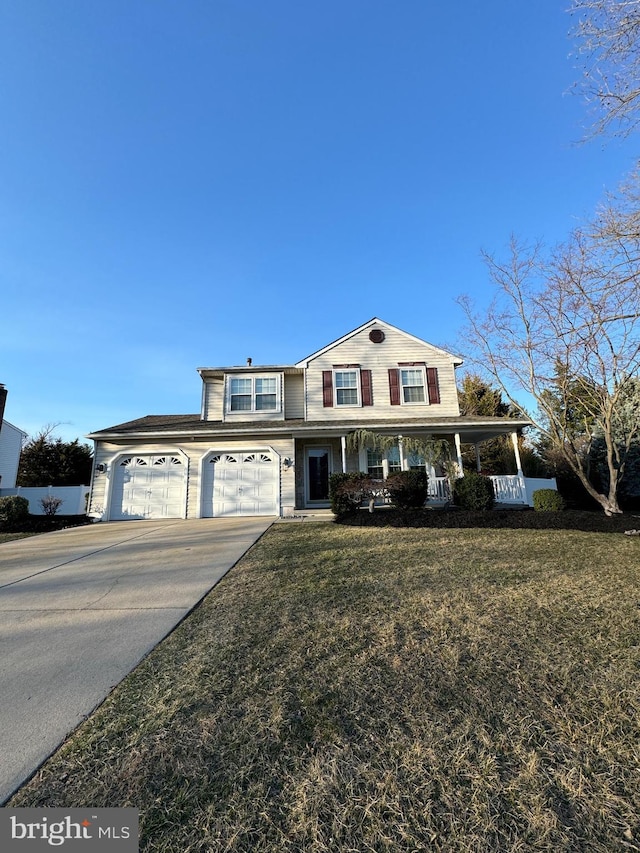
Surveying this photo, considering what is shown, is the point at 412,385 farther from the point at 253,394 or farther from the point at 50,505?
the point at 50,505

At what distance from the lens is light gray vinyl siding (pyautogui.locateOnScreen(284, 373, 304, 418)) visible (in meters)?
15.2

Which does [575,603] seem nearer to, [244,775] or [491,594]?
[491,594]

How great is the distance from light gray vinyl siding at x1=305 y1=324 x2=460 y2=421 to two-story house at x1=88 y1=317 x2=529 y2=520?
0.13ft

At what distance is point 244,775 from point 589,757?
1.70 metres

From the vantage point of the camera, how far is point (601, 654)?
2.91 metres

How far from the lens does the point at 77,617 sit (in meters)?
3.96

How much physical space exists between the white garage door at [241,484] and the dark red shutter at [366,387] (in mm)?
4161

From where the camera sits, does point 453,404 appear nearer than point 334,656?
No

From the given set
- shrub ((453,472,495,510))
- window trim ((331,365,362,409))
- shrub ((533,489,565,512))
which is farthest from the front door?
shrub ((533,489,565,512))

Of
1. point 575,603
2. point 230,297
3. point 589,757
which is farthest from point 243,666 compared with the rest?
point 230,297

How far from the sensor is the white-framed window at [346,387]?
48.0 ft

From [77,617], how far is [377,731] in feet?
11.3

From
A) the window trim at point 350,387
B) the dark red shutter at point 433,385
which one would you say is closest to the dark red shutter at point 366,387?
the window trim at point 350,387

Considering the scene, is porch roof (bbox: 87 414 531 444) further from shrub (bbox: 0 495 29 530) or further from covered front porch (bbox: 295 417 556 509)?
shrub (bbox: 0 495 29 530)
